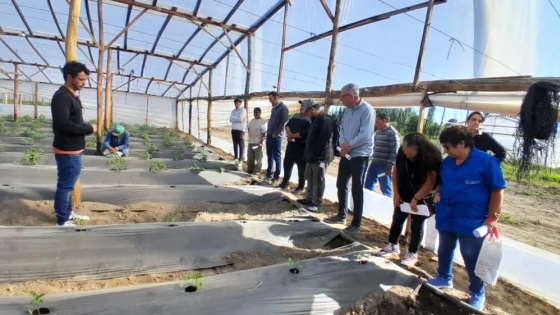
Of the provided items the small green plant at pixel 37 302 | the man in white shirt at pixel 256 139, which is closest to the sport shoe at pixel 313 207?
the man in white shirt at pixel 256 139

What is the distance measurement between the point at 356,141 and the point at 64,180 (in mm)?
3017

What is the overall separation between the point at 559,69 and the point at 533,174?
140 cm

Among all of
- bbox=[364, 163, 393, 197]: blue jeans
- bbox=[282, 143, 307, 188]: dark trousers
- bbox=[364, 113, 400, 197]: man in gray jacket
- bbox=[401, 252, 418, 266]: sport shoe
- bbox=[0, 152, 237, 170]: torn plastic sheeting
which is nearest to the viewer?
bbox=[401, 252, 418, 266]: sport shoe

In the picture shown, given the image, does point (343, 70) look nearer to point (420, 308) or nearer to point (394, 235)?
point (394, 235)

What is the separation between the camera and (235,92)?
1217 centimetres

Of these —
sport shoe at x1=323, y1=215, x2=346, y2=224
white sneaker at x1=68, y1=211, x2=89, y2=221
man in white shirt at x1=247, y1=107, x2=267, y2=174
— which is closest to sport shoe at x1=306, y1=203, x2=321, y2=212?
sport shoe at x1=323, y1=215, x2=346, y2=224

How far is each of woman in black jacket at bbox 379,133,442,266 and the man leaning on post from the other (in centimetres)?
305

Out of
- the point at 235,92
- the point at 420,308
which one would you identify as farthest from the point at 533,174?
the point at 235,92

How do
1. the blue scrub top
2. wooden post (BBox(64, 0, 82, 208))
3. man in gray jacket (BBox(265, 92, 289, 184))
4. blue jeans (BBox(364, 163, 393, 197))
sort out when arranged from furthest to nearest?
1. man in gray jacket (BBox(265, 92, 289, 184))
2. blue jeans (BBox(364, 163, 393, 197))
3. wooden post (BBox(64, 0, 82, 208))
4. the blue scrub top

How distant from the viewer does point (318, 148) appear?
4.34 m

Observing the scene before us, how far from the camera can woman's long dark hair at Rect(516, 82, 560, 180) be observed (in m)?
2.11

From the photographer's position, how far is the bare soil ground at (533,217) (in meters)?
5.42

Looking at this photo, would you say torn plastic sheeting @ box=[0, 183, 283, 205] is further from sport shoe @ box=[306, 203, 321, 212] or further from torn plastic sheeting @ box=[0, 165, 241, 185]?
torn plastic sheeting @ box=[0, 165, 241, 185]

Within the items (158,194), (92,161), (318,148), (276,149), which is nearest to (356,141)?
(318,148)
